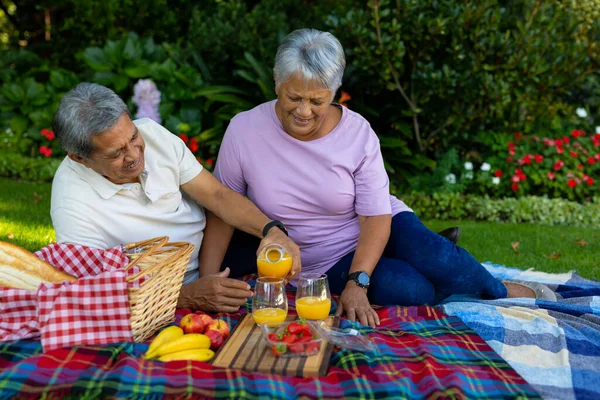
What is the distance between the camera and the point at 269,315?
3531 millimetres

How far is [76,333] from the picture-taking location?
127 inches

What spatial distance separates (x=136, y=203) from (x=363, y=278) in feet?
4.40

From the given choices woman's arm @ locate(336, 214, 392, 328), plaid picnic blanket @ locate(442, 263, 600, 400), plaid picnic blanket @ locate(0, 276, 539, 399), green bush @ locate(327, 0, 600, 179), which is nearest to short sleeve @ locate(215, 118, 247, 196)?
woman's arm @ locate(336, 214, 392, 328)

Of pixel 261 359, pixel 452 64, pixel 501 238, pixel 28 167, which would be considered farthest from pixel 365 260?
pixel 28 167

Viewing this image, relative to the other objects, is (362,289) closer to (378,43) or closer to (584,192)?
(378,43)

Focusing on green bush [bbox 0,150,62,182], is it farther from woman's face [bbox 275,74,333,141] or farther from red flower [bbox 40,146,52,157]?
woman's face [bbox 275,74,333,141]

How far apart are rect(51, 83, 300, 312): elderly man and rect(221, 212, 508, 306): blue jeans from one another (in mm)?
597

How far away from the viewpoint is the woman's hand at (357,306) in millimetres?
3807

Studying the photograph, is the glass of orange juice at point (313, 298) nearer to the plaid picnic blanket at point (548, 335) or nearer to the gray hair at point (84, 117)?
the plaid picnic blanket at point (548, 335)

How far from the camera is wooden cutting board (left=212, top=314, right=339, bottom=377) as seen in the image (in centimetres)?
309

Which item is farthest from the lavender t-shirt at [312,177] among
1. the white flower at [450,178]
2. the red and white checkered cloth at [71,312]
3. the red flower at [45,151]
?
the red flower at [45,151]

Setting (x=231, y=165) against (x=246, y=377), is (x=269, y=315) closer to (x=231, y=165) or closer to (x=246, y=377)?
(x=246, y=377)

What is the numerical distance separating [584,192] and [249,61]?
4186 millimetres

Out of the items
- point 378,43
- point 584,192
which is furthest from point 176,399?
point 584,192
